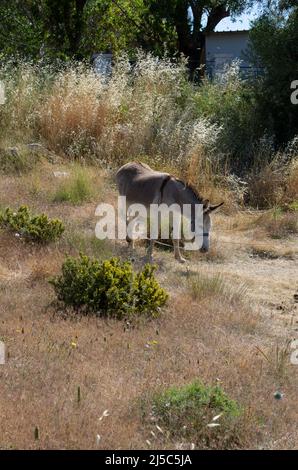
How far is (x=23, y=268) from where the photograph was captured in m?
7.95

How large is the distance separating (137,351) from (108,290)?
0.96m

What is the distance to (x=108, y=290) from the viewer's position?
646 cm

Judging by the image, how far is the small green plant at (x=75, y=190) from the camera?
1136 cm

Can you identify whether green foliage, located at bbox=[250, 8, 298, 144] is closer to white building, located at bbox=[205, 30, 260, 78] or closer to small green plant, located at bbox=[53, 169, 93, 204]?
small green plant, located at bbox=[53, 169, 93, 204]

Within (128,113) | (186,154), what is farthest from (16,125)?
(186,154)

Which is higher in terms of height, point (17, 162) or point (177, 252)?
point (17, 162)

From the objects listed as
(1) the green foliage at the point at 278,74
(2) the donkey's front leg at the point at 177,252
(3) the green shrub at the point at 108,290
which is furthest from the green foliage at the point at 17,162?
(3) the green shrub at the point at 108,290

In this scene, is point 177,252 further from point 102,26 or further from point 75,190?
point 102,26

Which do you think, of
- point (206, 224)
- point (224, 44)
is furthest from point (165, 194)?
point (224, 44)

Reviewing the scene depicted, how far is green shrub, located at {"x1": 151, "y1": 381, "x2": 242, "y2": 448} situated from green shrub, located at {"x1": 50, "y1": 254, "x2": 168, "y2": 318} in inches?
72.6

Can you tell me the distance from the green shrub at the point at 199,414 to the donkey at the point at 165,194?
4.24 meters

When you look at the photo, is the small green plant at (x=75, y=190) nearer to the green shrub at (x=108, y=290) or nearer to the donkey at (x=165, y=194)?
the donkey at (x=165, y=194)

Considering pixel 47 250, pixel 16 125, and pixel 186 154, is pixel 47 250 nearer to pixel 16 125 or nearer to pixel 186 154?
pixel 186 154
